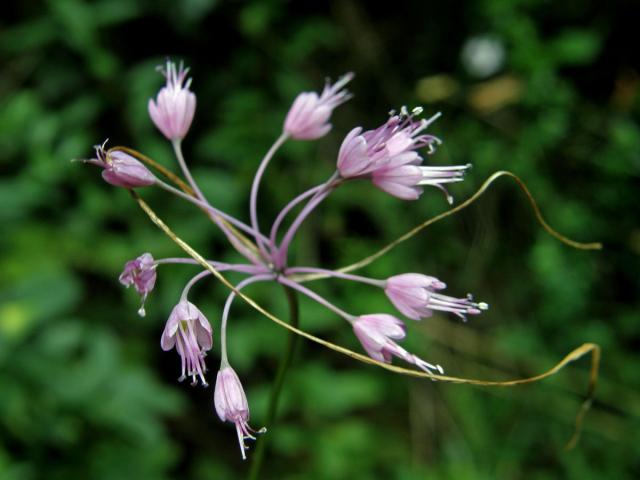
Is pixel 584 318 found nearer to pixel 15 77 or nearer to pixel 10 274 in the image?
pixel 10 274

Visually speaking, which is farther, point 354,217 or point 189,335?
point 354,217

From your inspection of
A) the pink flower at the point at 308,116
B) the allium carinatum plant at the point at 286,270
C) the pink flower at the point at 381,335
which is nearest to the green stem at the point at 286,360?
the allium carinatum plant at the point at 286,270

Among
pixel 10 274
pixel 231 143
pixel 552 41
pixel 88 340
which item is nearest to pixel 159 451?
pixel 88 340

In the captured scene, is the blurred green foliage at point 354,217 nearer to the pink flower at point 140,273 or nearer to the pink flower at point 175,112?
the pink flower at point 175,112

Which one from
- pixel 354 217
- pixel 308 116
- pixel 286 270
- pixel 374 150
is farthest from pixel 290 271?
pixel 354 217

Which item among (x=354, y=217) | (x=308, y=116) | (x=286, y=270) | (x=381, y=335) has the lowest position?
(x=354, y=217)

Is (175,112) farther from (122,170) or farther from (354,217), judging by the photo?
(354,217)

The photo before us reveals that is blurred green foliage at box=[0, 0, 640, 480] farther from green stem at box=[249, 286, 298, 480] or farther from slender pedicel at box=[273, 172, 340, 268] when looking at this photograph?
slender pedicel at box=[273, 172, 340, 268]

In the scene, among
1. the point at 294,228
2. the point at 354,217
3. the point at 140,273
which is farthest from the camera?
the point at 354,217
